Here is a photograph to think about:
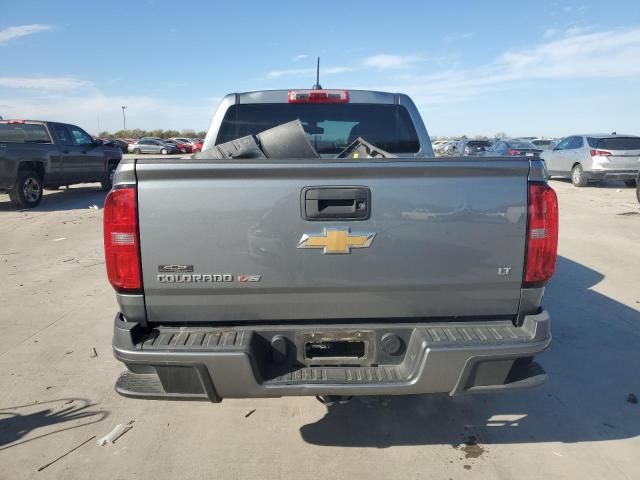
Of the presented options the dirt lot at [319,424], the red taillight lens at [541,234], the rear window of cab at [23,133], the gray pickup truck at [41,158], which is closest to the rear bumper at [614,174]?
the dirt lot at [319,424]

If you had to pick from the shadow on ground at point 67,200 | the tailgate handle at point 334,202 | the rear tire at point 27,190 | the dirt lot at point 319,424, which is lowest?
the dirt lot at point 319,424

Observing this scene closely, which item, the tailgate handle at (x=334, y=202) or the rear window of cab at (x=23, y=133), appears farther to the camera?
the rear window of cab at (x=23, y=133)

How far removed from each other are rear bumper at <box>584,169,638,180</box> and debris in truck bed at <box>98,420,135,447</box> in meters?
15.8

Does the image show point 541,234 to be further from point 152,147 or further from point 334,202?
point 152,147

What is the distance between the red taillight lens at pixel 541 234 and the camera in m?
2.41

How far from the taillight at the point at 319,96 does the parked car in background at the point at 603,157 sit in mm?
13992

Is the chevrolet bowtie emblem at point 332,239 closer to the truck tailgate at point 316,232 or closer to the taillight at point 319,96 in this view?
the truck tailgate at point 316,232

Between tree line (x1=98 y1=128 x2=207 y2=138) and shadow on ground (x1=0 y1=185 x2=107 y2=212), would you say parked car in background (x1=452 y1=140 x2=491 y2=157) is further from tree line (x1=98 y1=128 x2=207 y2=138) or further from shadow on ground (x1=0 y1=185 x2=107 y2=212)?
tree line (x1=98 y1=128 x2=207 y2=138)

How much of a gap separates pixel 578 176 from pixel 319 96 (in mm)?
14968

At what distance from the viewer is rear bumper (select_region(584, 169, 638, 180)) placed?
14.8 meters

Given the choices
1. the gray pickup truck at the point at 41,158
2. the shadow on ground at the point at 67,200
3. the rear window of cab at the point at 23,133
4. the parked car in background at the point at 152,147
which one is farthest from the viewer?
the parked car in background at the point at 152,147

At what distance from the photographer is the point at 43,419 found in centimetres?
322

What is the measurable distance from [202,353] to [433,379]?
1.12 metres

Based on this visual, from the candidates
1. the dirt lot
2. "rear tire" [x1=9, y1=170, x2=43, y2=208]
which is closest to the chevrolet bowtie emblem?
the dirt lot
